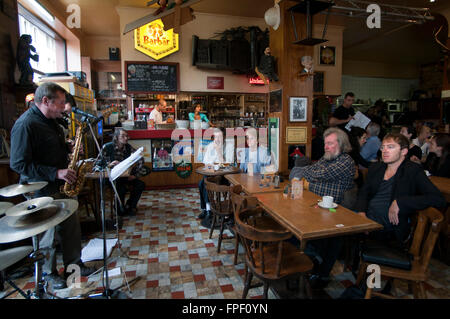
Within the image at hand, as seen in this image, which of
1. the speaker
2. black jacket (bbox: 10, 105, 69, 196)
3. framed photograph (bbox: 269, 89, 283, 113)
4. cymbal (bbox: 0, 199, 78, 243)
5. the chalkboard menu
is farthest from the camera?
the speaker

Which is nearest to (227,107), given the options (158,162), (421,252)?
(158,162)

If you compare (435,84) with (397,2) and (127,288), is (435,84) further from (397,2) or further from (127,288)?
(127,288)

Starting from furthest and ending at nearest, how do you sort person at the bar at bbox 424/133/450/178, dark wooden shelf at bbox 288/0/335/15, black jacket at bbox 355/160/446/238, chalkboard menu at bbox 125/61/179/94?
1. chalkboard menu at bbox 125/61/179/94
2. dark wooden shelf at bbox 288/0/335/15
3. person at the bar at bbox 424/133/450/178
4. black jacket at bbox 355/160/446/238

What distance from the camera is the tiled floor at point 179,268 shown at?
2652 millimetres

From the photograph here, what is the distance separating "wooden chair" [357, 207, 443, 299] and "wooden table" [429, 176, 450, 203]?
114cm

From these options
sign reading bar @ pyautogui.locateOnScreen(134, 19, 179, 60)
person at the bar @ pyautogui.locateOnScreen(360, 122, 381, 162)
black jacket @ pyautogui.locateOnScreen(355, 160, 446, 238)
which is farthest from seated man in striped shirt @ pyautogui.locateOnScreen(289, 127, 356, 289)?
sign reading bar @ pyautogui.locateOnScreen(134, 19, 179, 60)

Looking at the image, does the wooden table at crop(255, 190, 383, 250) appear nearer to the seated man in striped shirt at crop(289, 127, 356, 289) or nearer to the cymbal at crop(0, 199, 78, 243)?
the seated man in striped shirt at crop(289, 127, 356, 289)

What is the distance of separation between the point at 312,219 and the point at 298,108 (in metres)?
Result: 3.07

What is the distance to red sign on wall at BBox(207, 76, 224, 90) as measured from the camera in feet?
26.4

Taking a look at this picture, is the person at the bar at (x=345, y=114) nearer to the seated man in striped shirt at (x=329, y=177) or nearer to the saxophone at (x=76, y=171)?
the seated man in striped shirt at (x=329, y=177)

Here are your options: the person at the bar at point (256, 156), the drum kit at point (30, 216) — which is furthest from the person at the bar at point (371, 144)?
the drum kit at point (30, 216)

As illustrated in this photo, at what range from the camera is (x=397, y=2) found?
6566 mm

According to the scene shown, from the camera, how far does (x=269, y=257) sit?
237 centimetres
